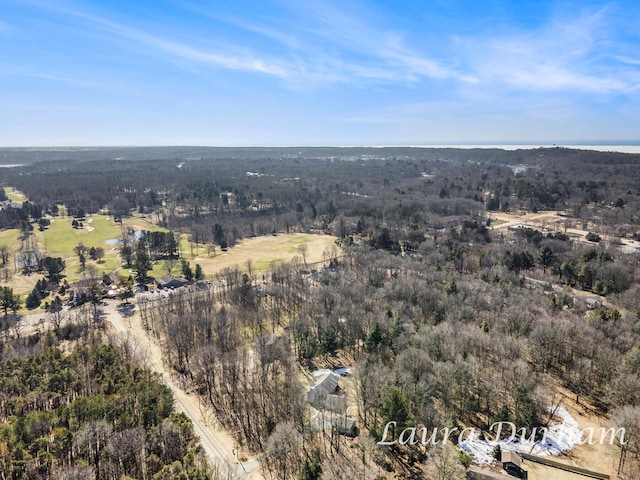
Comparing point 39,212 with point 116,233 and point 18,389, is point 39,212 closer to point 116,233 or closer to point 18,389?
point 116,233

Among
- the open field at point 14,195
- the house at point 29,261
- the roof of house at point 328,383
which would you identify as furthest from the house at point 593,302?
the open field at point 14,195

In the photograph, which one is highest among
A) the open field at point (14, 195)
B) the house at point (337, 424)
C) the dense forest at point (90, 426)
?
the open field at point (14, 195)

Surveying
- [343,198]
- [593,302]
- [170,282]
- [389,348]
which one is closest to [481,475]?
[389,348]

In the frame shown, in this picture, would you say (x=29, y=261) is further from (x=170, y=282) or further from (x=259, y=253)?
(x=259, y=253)

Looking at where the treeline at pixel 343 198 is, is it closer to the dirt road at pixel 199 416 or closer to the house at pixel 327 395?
the dirt road at pixel 199 416

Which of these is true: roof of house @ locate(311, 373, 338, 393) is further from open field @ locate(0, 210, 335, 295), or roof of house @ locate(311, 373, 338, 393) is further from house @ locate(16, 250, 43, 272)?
house @ locate(16, 250, 43, 272)

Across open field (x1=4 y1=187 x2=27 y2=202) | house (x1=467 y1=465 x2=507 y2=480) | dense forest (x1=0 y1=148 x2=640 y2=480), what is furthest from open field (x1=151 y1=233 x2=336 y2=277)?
open field (x1=4 y1=187 x2=27 y2=202)
